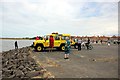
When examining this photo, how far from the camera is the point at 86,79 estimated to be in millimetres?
10891

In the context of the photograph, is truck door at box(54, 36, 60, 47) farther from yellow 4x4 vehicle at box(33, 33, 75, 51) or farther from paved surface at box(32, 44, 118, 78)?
paved surface at box(32, 44, 118, 78)

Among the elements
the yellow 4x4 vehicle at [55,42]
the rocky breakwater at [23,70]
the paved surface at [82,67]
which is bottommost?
the rocky breakwater at [23,70]

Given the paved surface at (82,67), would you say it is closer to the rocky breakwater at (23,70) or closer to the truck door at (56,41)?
the rocky breakwater at (23,70)

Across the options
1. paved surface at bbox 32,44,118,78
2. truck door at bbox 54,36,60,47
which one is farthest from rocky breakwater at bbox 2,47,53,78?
truck door at bbox 54,36,60,47

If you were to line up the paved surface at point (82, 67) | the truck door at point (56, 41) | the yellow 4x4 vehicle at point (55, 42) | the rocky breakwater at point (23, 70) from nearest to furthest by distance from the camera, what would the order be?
the paved surface at point (82, 67)
the rocky breakwater at point (23, 70)
the yellow 4x4 vehicle at point (55, 42)
the truck door at point (56, 41)

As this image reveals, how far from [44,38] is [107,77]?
1904 cm

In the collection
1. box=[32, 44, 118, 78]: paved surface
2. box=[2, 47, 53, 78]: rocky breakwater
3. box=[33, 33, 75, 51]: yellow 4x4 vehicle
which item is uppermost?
box=[33, 33, 75, 51]: yellow 4x4 vehicle

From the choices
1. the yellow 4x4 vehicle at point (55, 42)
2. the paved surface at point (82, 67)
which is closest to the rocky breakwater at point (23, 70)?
the paved surface at point (82, 67)

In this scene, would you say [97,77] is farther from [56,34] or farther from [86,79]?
[56,34]

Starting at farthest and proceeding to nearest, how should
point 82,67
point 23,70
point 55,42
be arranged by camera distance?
point 55,42
point 82,67
point 23,70

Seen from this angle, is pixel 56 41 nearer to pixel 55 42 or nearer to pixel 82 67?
pixel 55 42

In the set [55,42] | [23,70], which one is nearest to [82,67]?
[23,70]

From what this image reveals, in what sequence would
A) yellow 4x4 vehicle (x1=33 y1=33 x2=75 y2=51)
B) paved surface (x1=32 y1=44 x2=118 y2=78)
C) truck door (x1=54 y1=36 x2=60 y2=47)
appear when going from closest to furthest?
paved surface (x1=32 y1=44 x2=118 y2=78), yellow 4x4 vehicle (x1=33 y1=33 x2=75 y2=51), truck door (x1=54 y1=36 x2=60 y2=47)

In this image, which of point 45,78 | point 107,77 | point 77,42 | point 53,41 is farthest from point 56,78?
point 77,42
